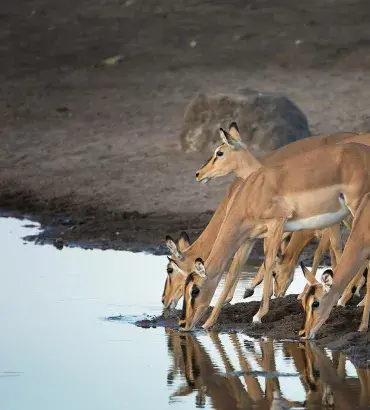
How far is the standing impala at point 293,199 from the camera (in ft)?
46.5

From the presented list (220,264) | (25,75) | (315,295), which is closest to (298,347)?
(315,295)

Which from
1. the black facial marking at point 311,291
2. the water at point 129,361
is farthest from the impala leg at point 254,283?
the black facial marking at point 311,291

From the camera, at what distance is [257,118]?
22.6 meters

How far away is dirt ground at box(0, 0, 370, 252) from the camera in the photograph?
2120 cm

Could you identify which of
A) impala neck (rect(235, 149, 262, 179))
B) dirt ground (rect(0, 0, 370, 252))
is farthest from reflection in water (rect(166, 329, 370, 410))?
dirt ground (rect(0, 0, 370, 252))

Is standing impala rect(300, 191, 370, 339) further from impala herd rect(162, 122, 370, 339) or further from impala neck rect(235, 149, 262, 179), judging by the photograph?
impala neck rect(235, 149, 262, 179)

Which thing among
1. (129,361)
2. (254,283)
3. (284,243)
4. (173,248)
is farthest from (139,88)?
(129,361)

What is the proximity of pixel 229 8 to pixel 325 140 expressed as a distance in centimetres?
1740

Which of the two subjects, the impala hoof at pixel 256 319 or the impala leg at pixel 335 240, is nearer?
the impala hoof at pixel 256 319

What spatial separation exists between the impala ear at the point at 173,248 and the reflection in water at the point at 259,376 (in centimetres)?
128

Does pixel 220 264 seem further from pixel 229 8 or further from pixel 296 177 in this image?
pixel 229 8

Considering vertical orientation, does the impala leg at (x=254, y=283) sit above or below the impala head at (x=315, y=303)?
below

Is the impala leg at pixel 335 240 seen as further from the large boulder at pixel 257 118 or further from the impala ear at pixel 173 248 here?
the large boulder at pixel 257 118

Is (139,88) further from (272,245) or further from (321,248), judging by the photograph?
(272,245)
